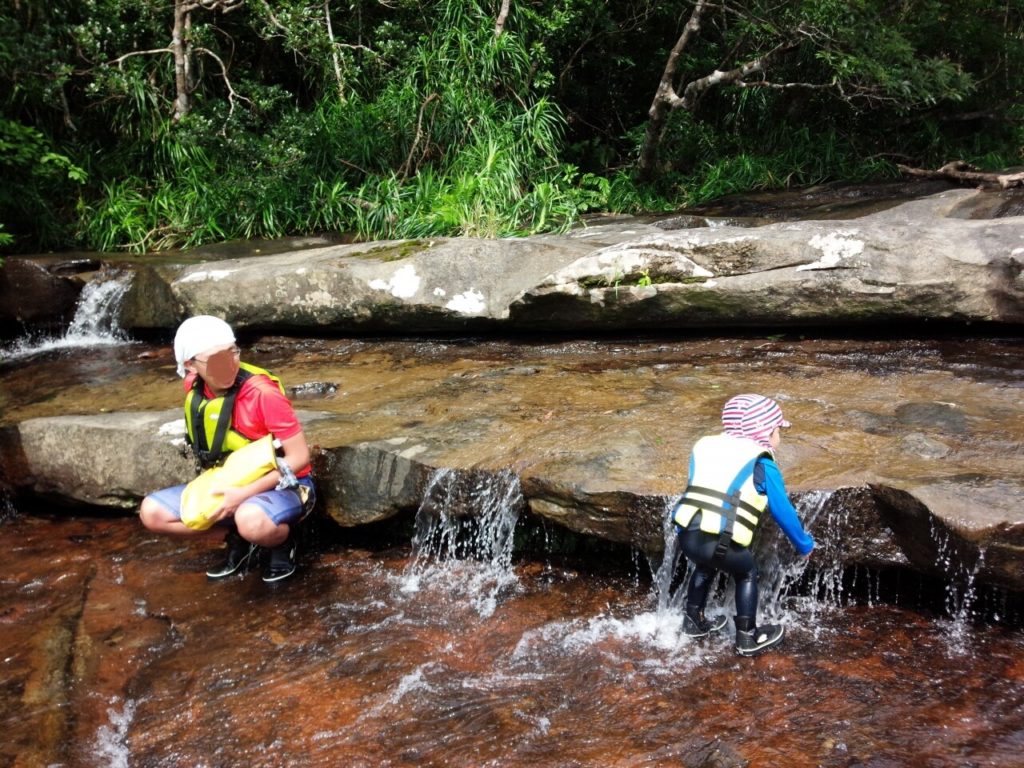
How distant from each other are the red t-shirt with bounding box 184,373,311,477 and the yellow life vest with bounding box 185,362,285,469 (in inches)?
0.9

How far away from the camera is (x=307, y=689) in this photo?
3.15 metres

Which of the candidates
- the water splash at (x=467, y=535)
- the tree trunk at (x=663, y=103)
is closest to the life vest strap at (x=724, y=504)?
the water splash at (x=467, y=535)

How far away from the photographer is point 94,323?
730cm

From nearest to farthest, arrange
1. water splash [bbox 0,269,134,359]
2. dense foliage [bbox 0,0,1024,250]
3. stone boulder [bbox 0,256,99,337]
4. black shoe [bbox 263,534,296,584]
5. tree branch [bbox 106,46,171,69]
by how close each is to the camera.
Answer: black shoe [bbox 263,534,296,584] < water splash [bbox 0,269,134,359] < stone boulder [bbox 0,256,99,337] < dense foliage [bbox 0,0,1024,250] < tree branch [bbox 106,46,171,69]

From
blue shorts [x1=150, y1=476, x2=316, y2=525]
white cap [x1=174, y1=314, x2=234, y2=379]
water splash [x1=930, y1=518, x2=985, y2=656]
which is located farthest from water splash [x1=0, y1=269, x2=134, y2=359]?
water splash [x1=930, y1=518, x2=985, y2=656]

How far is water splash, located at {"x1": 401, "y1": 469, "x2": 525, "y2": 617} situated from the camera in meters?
3.87

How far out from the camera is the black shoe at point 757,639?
3203mm

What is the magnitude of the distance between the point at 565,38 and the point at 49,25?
Result: 5.66 metres

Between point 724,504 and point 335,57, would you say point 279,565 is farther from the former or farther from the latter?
point 335,57

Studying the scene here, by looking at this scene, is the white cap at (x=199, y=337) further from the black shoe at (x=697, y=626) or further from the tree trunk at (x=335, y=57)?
the tree trunk at (x=335, y=57)

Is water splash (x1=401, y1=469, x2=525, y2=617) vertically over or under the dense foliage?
under

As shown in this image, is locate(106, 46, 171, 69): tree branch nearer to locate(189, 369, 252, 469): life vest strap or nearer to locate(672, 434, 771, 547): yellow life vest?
locate(189, 369, 252, 469): life vest strap

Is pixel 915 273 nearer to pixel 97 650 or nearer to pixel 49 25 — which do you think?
pixel 97 650

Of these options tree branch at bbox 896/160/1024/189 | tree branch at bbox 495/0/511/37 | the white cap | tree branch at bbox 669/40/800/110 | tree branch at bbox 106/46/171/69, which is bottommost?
the white cap
